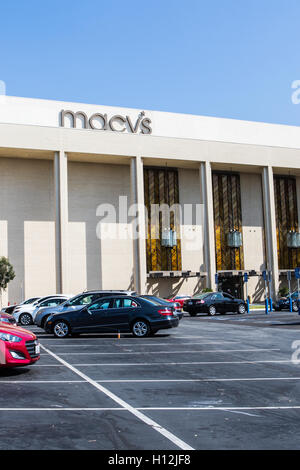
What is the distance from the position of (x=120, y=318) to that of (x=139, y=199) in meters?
29.9

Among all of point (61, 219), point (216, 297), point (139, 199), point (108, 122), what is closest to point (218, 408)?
point (216, 297)

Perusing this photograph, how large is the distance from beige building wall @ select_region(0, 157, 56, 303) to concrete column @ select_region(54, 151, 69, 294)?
2678 mm

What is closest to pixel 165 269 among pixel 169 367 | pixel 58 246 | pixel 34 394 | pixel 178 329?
pixel 58 246

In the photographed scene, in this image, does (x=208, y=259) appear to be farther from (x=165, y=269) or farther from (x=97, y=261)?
(x=97, y=261)

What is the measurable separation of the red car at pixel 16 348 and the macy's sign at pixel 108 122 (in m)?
38.7

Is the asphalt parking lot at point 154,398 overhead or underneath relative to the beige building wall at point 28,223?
underneath

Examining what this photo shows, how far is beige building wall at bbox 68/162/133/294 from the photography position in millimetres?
47656

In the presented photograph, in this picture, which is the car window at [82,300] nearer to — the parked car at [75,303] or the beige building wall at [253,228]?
the parked car at [75,303]

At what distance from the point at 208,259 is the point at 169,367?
37972 mm

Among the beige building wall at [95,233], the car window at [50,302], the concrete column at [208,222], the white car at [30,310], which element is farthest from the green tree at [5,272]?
the concrete column at [208,222]

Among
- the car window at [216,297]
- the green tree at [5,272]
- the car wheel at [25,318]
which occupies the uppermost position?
the green tree at [5,272]

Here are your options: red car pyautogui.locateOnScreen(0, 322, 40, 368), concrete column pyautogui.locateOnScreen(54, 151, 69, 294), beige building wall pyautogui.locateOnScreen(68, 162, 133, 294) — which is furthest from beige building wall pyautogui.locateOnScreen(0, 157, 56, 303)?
red car pyautogui.locateOnScreen(0, 322, 40, 368)

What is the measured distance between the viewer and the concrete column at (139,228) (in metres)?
46.7

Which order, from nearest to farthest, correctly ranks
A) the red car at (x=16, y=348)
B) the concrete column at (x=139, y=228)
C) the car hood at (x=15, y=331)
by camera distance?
the red car at (x=16, y=348)
the car hood at (x=15, y=331)
the concrete column at (x=139, y=228)
